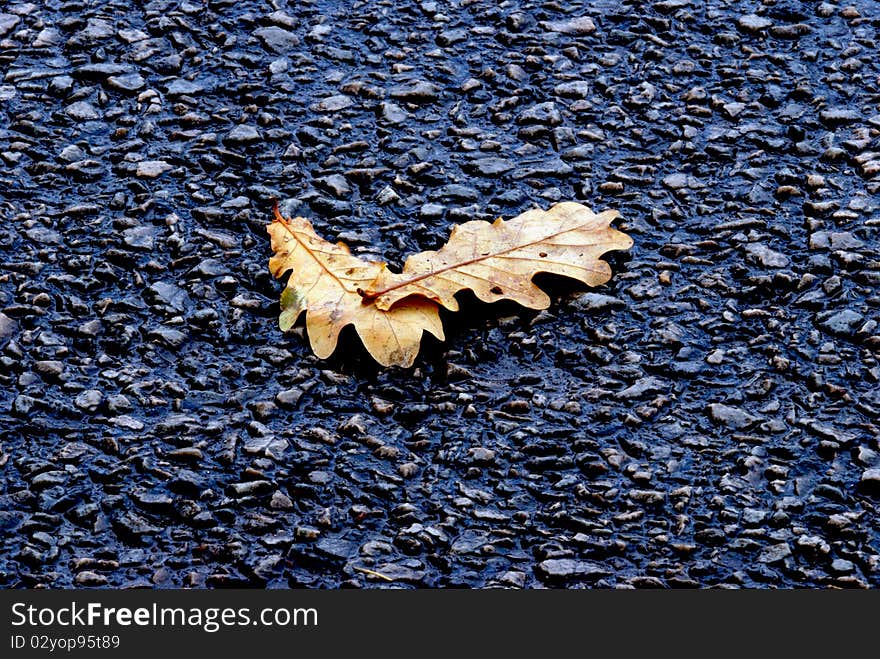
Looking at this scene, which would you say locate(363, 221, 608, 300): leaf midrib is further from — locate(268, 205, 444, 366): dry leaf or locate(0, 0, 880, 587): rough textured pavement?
locate(0, 0, 880, 587): rough textured pavement

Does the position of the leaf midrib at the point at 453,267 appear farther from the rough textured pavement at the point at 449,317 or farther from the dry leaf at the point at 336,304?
the rough textured pavement at the point at 449,317

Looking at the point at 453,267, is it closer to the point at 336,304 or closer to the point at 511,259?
the point at 511,259

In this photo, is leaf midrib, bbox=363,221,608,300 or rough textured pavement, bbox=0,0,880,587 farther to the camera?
leaf midrib, bbox=363,221,608,300

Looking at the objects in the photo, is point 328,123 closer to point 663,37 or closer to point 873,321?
point 663,37

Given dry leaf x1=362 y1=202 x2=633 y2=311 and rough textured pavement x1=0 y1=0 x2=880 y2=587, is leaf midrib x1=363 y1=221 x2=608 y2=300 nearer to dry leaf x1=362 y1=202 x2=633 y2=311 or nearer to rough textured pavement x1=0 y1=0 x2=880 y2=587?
dry leaf x1=362 y1=202 x2=633 y2=311

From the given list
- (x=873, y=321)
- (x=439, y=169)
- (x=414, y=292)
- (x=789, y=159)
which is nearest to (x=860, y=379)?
(x=873, y=321)

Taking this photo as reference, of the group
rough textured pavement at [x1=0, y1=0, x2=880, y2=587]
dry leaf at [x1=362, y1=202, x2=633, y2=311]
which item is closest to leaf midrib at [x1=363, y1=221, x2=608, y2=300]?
dry leaf at [x1=362, y1=202, x2=633, y2=311]

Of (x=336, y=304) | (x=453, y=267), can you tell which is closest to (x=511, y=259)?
(x=453, y=267)
